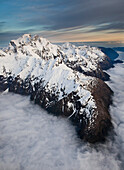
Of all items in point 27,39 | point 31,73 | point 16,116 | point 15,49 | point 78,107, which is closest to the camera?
point 78,107

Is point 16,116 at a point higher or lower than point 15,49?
lower

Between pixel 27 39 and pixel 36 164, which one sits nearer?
pixel 36 164

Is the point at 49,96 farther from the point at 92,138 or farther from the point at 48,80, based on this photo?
the point at 92,138

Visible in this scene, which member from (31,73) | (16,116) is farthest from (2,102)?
(31,73)

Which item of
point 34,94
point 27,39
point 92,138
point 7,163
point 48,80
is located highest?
point 27,39

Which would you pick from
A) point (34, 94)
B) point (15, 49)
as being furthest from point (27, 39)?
point (34, 94)

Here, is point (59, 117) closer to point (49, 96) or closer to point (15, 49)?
point (49, 96)

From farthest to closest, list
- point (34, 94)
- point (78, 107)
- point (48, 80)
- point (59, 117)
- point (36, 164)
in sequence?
1. point (34, 94)
2. point (48, 80)
3. point (59, 117)
4. point (78, 107)
5. point (36, 164)
